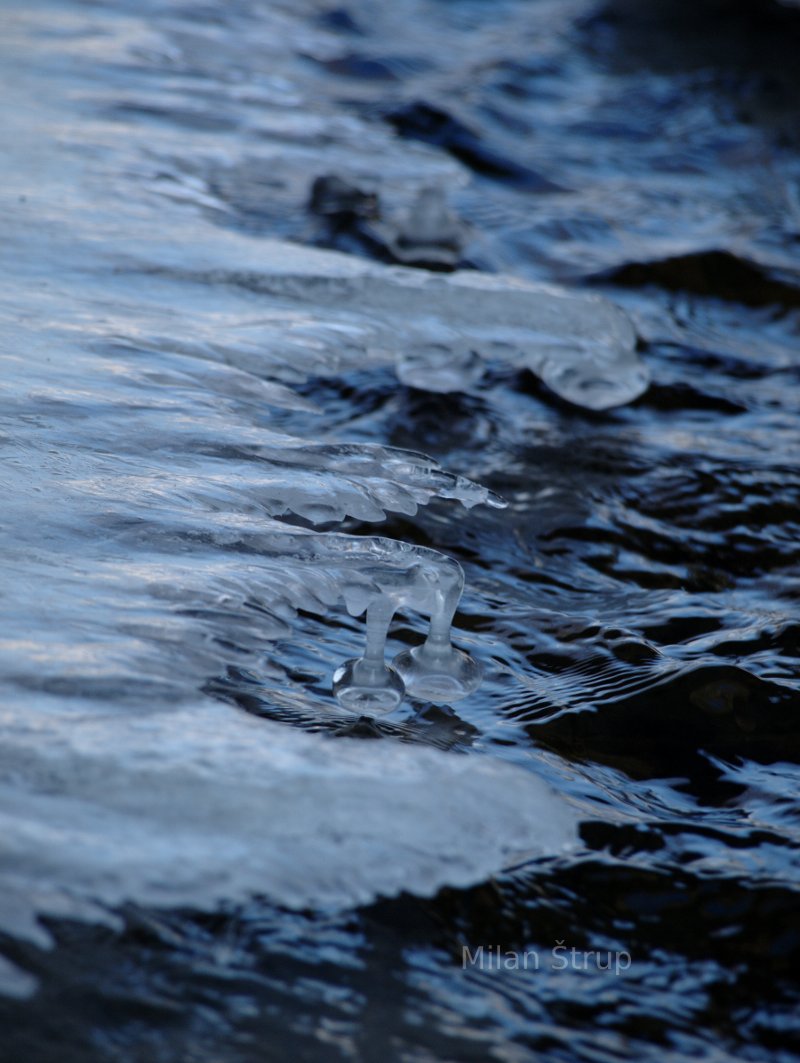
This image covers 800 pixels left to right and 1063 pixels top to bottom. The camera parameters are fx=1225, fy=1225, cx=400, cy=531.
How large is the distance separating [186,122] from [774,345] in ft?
8.28

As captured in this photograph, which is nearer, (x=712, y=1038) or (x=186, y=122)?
(x=712, y=1038)

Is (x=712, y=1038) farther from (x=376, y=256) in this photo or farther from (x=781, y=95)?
(x=781, y=95)

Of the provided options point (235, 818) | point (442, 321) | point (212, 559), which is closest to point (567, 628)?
point (212, 559)

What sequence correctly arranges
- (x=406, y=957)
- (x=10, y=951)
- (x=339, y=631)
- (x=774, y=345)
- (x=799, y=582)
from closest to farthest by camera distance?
(x=10, y=951) → (x=406, y=957) → (x=339, y=631) → (x=799, y=582) → (x=774, y=345)

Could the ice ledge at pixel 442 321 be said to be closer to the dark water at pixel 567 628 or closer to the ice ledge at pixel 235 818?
the dark water at pixel 567 628

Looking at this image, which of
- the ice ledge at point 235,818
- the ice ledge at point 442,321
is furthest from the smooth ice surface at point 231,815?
the ice ledge at point 442,321

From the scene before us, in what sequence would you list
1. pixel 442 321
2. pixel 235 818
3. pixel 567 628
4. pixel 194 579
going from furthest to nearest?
pixel 442 321 < pixel 567 628 < pixel 194 579 < pixel 235 818

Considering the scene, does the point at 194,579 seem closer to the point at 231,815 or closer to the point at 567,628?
the point at 231,815

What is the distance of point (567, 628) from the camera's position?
7.34 feet

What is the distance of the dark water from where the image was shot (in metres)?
1.40

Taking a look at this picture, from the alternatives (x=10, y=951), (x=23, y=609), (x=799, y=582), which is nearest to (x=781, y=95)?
(x=799, y=582)

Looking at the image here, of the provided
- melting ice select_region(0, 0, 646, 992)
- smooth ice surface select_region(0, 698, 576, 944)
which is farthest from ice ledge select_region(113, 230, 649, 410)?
smooth ice surface select_region(0, 698, 576, 944)

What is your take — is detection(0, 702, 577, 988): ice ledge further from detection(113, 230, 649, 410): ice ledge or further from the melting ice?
detection(113, 230, 649, 410): ice ledge

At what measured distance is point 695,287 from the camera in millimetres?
4133
